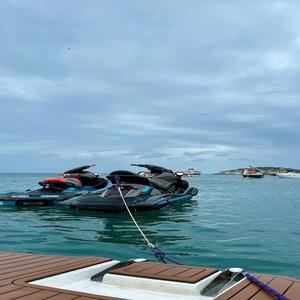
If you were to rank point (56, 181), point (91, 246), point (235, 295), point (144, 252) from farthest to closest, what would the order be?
point (56, 181), point (91, 246), point (144, 252), point (235, 295)

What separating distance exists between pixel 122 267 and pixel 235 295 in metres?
1.70

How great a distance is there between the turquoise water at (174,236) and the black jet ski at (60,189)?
79.7 inches

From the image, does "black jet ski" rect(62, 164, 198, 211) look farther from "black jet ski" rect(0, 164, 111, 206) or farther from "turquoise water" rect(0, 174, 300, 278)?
"black jet ski" rect(0, 164, 111, 206)

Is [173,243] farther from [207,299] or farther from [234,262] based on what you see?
[207,299]

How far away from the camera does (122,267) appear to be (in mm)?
5211

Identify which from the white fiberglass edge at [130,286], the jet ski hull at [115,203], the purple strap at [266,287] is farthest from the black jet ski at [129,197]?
the purple strap at [266,287]

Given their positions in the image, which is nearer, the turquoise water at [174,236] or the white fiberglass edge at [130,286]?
the white fiberglass edge at [130,286]

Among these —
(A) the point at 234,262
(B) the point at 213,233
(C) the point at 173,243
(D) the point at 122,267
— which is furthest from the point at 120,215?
(D) the point at 122,267

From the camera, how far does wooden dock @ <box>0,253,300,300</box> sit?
389 centimetres

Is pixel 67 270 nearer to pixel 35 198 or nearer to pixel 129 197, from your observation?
pixel 129 197

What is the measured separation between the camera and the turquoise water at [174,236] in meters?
8.77

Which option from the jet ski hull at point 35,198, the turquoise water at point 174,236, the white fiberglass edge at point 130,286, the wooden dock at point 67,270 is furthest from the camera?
the jet ski hull at point 35,198

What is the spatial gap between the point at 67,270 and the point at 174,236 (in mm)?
6822

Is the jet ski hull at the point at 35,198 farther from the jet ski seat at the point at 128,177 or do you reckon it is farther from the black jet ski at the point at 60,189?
the jet ski seat at the point at 128,177
